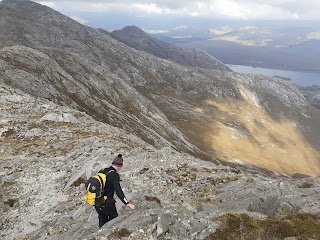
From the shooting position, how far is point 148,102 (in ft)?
385

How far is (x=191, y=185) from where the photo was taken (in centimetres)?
2494

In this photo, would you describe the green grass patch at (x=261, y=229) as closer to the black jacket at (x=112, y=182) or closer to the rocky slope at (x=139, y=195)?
the rocky slope at (x=139, y=195)

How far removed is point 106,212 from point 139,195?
266 inches

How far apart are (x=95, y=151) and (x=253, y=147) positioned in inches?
4847

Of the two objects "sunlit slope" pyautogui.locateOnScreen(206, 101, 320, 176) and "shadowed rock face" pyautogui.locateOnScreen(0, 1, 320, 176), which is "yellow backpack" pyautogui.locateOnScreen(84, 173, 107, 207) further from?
"sunlit slope" pyautogui.locateOnScreen(206, 101, 320, 176)

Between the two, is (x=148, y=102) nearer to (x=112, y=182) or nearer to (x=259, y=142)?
(x=259, y=142)

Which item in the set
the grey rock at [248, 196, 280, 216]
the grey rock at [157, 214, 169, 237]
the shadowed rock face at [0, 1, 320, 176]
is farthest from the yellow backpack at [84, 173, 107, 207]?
the shadowed rock face at [0, 1, 320, 176]

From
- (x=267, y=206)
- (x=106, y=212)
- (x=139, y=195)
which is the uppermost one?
(x=106, y=212)

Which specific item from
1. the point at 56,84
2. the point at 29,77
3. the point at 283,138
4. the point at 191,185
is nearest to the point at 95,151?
the point at 191,185

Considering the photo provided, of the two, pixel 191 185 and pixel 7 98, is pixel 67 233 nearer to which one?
pixel 191 185

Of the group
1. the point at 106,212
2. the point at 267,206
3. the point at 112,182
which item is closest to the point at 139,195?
the point at 106,212

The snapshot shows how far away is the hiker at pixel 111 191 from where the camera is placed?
14.8 m

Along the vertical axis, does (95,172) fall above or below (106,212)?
below

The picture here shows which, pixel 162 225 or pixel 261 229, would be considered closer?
pixel 261 229
